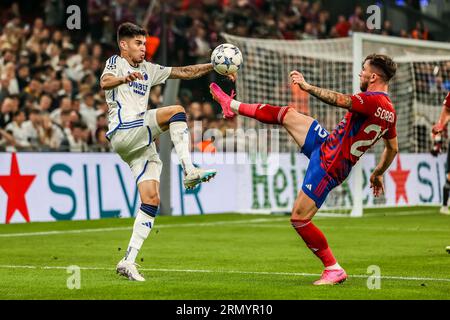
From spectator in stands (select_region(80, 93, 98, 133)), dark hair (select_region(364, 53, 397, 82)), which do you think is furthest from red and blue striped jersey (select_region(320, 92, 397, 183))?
spectator in stands (select_region(80, 93, 98, 133))

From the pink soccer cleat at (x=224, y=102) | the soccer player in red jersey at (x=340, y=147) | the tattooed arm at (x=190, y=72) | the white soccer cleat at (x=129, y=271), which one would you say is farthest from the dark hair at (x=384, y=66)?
the white soccer cleat at (x=129, y=271)

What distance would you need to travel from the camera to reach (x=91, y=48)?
2144 centimetres

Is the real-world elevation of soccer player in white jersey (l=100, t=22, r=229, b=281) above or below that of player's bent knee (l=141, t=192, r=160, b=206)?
above

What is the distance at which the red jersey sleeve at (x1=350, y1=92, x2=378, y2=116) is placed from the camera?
8.18 m

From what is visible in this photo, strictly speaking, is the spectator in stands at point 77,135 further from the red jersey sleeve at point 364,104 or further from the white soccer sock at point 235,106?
the red jersey sleeve at point 364,104

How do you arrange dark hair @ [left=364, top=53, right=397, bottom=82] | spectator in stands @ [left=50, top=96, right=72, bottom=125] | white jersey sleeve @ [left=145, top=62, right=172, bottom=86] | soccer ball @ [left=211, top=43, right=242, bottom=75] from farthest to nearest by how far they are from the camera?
spectator in stands @ [left=50, top=96, right=72, bottom=125] < white jersey sleeve @ [left=145, top=62, right=172, bottom=86] < soccer ball @ [left=211, top=43, right=242, bottom=75] < dark hair @ [left=364, top=53, right=397, bottom=82]

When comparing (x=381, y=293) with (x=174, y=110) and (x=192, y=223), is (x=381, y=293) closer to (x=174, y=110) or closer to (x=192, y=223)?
(x=174, y=110)

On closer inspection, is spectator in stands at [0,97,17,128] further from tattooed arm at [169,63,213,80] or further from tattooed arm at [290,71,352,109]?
tattooed arm at [290,71,352,109]

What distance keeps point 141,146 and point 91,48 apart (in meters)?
13.1

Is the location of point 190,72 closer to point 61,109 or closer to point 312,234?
point 312,234

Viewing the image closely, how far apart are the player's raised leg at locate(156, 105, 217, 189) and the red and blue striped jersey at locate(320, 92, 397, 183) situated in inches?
42.4

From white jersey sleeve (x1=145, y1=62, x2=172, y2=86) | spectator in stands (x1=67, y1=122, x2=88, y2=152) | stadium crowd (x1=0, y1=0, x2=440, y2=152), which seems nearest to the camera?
white jersey sleeve (x1=145, y1=62, x2=172, y2=86)

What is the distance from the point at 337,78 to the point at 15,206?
27.1 feet
